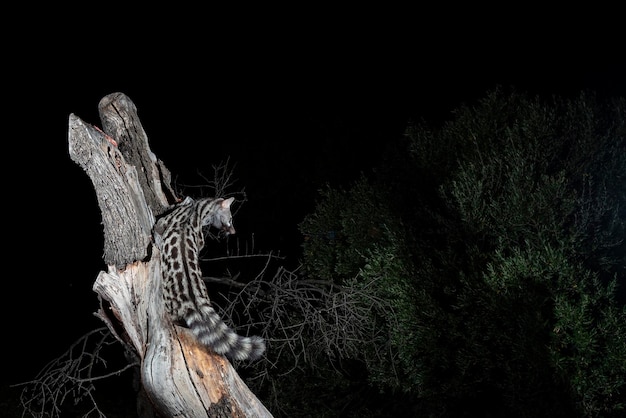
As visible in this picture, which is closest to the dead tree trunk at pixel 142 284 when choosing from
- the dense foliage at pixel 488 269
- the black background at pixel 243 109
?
the dense foliage at pixel 488 269

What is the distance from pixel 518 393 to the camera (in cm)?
665

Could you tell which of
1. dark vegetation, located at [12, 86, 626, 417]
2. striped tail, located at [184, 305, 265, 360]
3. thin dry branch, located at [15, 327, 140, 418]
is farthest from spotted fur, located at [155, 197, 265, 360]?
thin dry branch, located at [15, 327, 140, 418]

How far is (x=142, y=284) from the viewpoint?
4.78m

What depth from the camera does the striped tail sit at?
4398mm

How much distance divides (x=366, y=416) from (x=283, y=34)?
752 cm

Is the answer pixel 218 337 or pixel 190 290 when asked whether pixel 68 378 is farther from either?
pixel 218 337

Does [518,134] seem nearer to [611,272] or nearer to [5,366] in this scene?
[611,272]

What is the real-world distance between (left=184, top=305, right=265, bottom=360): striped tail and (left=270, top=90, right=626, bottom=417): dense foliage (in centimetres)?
198

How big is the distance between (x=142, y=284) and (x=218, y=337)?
29.2 inches

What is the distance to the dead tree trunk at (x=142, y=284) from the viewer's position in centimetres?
433

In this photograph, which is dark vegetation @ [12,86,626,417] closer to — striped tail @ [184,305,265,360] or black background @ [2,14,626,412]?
striped tail @ [184,305,265,360]

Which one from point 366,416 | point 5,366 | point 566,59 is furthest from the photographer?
point 566,59

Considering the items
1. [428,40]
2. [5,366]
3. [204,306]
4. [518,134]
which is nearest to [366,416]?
[518,134]

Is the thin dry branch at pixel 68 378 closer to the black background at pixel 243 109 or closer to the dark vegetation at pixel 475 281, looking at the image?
the dark vegetation at pixel 475 281
